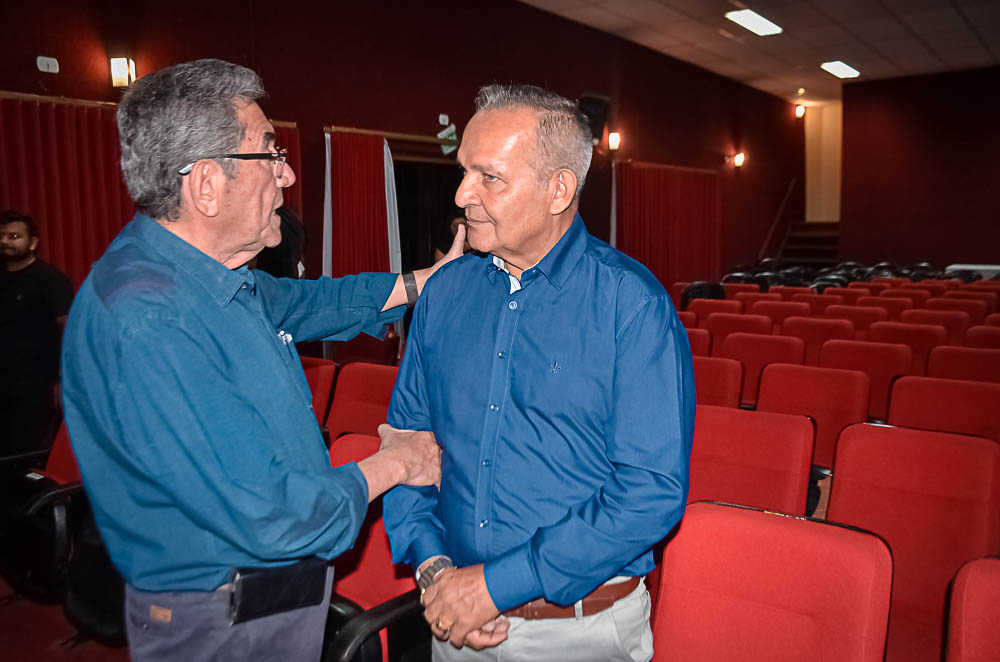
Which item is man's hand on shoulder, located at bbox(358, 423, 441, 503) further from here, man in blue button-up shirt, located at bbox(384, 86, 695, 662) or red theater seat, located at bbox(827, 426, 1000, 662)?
red theater seat, located at bbox(827, 426, 1000, 662)

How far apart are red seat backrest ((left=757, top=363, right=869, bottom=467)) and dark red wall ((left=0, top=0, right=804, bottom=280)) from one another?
5009 mm

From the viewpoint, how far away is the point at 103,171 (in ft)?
18.2

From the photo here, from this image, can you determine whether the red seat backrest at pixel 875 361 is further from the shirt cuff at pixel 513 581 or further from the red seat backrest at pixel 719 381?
the shirt cuff at pixel 513 581

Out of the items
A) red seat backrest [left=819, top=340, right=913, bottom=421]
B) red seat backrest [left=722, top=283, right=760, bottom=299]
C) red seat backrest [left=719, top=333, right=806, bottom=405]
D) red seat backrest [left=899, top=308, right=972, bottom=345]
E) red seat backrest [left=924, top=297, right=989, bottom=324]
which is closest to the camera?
red seat backrest [left=819, top=340, right=913, bottom=421]

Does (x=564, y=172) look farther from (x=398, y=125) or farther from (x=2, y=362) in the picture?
(x=398, y=125)

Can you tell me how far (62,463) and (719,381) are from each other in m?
3.08

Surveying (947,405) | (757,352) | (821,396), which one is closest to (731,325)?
(757,352)

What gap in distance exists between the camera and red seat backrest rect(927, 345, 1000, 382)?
395cm

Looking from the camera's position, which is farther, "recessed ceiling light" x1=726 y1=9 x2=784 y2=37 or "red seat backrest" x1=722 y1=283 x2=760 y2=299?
"recessed ceiling light" x1=726 y1=9 x2=784 y2=37

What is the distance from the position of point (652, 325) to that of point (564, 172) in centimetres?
36

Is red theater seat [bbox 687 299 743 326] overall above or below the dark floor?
above

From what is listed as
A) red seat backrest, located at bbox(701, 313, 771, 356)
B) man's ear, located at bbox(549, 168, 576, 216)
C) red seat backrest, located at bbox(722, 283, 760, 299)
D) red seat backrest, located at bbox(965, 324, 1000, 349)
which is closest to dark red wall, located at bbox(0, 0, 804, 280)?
red seat backrest, located at bbox(722, 283, 760, 299)

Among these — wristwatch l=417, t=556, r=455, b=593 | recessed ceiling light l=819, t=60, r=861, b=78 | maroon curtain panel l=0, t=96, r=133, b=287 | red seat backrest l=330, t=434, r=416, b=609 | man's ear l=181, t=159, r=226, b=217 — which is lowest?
red seat backrest l=330, t=434, r=416, b=609

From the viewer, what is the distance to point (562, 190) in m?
1.40
